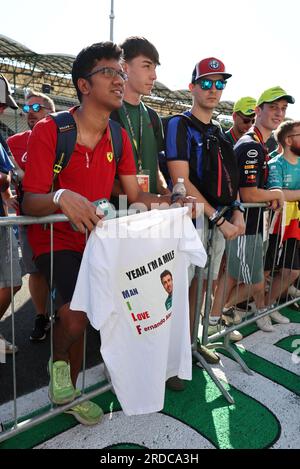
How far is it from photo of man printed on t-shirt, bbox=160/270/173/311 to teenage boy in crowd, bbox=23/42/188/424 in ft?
1.60

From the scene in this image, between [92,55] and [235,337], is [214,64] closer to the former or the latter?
[92,55]

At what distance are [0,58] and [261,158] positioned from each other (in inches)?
1135

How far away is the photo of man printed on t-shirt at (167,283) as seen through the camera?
2.08 metres

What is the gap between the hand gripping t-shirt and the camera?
179 cm

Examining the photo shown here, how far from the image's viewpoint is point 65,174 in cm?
213

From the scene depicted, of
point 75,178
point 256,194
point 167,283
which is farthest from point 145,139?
point 167,283

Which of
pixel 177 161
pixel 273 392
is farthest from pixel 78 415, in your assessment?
pixel 177 161

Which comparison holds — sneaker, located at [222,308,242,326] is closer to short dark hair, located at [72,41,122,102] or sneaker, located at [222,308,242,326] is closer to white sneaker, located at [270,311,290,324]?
white sneaker, located at [270,311,290,324]

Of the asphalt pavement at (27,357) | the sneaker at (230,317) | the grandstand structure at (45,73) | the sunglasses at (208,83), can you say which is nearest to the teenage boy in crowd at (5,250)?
the asphalt pavement at (27,357)

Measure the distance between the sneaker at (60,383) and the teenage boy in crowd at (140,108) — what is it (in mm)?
1462

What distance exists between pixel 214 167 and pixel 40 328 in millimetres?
2129

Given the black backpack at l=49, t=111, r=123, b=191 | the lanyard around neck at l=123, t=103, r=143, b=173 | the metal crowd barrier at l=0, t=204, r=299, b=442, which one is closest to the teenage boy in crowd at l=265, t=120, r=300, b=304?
the metal crowd barrier at l=0, t=204, r=299, b=442

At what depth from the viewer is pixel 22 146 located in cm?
356
